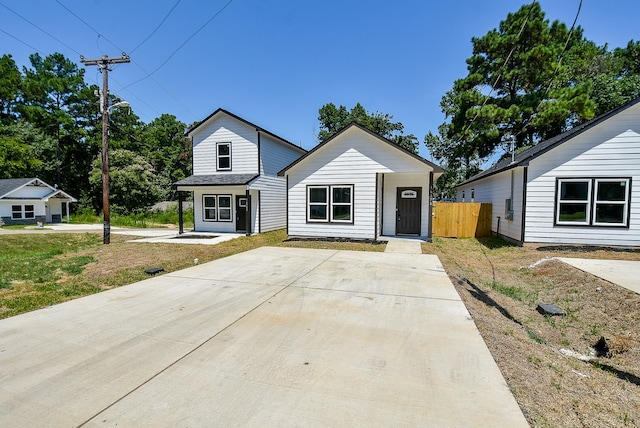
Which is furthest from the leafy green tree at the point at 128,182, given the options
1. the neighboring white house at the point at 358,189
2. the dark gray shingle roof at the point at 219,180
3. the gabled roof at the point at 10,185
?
the neighboring white house at the point at 358,189

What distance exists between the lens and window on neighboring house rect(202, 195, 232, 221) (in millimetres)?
17641

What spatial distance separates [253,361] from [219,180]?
1468cm

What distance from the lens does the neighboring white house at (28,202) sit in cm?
2553

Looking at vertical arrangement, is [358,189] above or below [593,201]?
above

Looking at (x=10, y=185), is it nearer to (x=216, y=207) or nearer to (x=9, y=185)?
(x=9, y=185)

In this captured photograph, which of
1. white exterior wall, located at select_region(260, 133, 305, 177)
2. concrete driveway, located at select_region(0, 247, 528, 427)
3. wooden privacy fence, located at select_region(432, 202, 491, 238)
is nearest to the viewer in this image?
concrete driveway, located at select_region(0, 247, 528, 427)

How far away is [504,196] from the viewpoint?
1419cm

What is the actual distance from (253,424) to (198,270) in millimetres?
6106

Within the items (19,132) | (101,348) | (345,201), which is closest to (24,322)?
(101,348)

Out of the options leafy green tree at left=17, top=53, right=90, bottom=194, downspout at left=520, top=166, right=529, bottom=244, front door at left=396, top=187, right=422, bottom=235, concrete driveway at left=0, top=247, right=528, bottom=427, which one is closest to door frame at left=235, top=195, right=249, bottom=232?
front door at left=396, top=187, right=422, bottom=235

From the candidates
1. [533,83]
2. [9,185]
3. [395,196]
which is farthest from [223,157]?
[533,83]

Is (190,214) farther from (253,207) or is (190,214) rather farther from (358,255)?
(358,255)

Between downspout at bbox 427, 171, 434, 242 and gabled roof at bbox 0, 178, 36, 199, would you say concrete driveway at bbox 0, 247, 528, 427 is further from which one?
gabled roof at bbox 0, 178, 36, 199

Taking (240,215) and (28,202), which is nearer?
(240,215)
